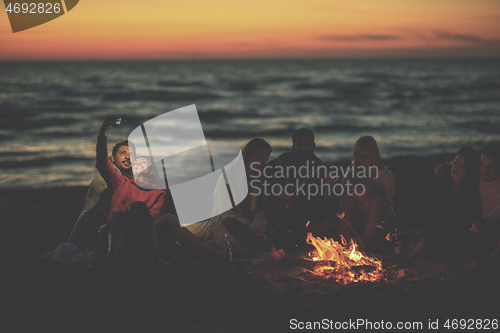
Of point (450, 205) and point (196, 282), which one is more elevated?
point (450, 205)

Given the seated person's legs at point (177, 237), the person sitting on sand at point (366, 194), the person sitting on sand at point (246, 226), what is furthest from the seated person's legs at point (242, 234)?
the person sitting on sand at point (366, 194)

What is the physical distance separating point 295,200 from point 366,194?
2.72 ft

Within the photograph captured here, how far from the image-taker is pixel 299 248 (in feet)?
21.7

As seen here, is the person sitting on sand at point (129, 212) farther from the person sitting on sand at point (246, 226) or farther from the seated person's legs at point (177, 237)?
the person sitting on sand at point (246, 226)

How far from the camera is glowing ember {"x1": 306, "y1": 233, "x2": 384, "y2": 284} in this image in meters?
5.79

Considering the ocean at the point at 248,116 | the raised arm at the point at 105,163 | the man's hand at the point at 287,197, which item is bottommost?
the ocean at the point at 248,116

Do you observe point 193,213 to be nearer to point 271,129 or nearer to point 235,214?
point 235,214

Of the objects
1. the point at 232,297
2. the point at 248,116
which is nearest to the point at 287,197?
the point at 232,297

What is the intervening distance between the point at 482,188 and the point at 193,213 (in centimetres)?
336

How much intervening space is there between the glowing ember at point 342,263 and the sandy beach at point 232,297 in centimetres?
16

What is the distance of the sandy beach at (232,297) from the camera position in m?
4.80

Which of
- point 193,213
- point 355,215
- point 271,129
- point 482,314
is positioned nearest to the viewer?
point 482,314

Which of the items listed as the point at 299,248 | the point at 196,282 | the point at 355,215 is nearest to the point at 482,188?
the point at 355,215

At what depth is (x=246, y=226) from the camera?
6.41 meters
